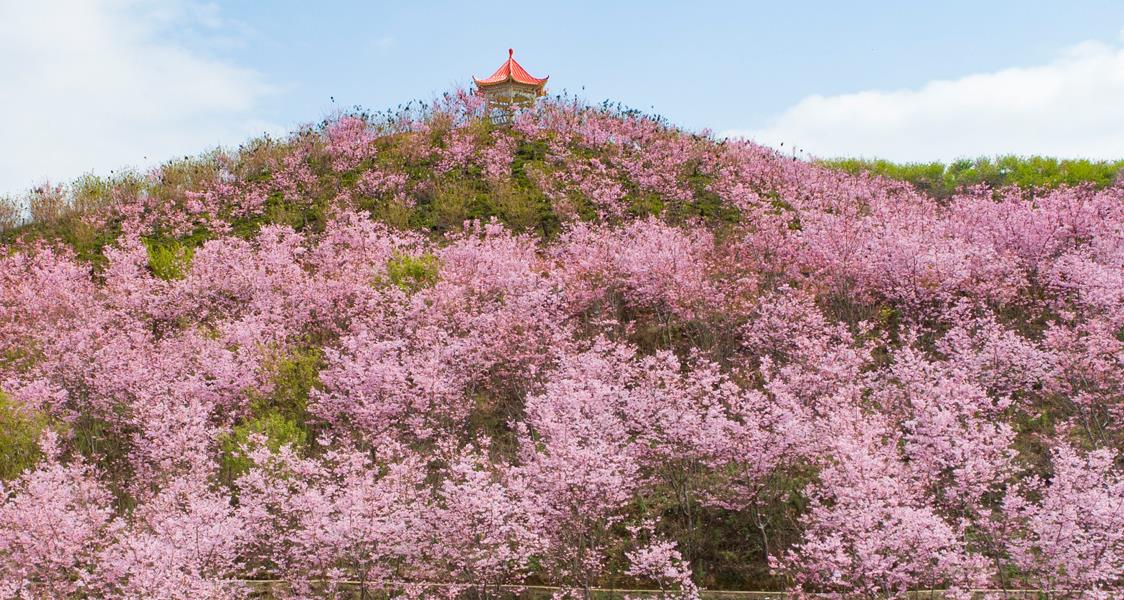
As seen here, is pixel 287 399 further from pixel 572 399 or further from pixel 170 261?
pixel 170 261

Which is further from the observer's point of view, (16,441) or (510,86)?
(510,86)

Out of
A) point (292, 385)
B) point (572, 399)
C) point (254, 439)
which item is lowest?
point (254, 439)

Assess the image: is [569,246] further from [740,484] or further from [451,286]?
[740,484]

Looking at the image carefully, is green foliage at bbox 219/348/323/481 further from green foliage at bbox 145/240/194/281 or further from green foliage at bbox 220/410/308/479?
green foliage at bbox 145/240/194/281

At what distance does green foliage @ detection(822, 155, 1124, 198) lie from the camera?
3256 cm

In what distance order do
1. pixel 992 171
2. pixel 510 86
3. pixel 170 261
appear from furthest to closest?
pixel 510 86 < pixel 992 171 < pixel 170 261

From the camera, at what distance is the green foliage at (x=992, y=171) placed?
32562 millimetres

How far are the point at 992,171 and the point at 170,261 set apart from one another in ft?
117

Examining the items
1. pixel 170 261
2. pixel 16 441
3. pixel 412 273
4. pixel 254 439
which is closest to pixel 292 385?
pixel 254 439

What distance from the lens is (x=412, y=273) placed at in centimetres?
2020

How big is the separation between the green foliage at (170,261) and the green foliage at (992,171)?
28955mm

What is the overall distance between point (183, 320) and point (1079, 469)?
20.1 metres

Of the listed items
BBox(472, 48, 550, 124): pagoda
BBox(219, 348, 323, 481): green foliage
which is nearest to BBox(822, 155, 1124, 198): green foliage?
BBox(472, 48, 550, 124): pagoda

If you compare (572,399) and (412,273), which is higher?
(412,273)
